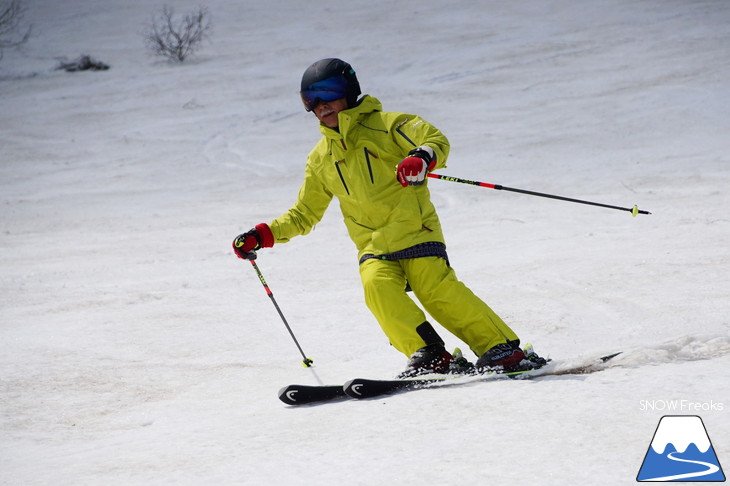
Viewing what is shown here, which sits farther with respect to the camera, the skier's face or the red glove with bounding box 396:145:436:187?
the skier's face

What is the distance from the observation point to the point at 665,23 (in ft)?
69.4

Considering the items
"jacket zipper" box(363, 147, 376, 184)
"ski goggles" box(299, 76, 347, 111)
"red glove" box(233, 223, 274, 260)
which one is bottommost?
"red glove" box(233, 223, 274, 260)

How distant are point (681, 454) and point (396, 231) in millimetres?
1972

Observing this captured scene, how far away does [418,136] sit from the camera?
4180 mm

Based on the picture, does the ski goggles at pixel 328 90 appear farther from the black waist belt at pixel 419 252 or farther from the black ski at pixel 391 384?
the black ski at pixel 391 384

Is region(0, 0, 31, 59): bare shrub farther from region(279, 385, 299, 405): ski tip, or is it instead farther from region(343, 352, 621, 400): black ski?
region(343, 352, 621, 400): black ski

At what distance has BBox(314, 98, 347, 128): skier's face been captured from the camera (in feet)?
14.1

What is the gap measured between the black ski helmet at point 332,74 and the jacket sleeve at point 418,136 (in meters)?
0.28

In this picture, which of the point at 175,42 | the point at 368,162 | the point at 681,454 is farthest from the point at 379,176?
the point at 175,42

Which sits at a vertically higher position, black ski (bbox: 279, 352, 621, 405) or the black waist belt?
the black waist belt

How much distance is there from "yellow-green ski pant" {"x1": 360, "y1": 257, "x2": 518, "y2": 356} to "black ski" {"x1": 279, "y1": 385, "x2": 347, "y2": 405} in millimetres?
439

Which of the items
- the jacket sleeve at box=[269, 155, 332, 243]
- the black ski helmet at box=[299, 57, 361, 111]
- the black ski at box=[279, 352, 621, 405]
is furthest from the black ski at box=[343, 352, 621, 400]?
the black ski helmet at box=[299, 57, 361, 111]

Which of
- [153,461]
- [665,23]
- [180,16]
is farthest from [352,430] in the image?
[180,16]

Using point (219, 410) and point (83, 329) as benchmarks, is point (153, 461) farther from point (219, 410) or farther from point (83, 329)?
point (83, 329)
